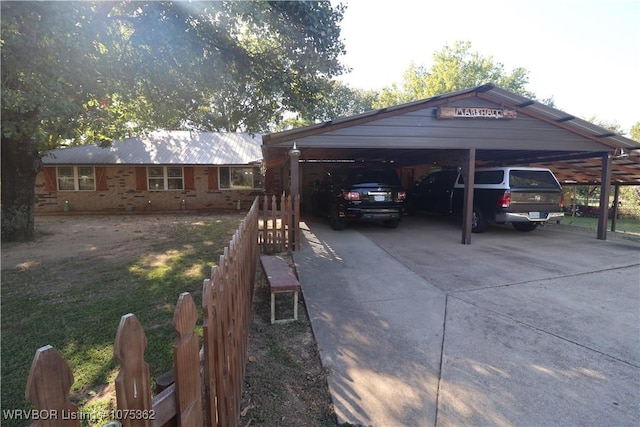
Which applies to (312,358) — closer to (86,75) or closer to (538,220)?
(86,75)

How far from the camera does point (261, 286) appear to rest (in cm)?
573

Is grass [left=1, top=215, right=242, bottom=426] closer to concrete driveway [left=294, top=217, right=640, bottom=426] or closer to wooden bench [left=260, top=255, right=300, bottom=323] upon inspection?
wooden bench [left=260, top=255, right=300, bottom=323]

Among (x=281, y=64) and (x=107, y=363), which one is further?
(x=281, y=64)

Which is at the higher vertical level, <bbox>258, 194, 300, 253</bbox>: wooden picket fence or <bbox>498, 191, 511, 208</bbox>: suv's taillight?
<bbox>498, 191, 511, 208</bbox>: suv's taillight

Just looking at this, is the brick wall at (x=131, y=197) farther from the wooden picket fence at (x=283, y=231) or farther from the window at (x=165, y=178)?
the wooden picket fence at (x=283, y=231)

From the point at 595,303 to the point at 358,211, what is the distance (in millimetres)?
5892

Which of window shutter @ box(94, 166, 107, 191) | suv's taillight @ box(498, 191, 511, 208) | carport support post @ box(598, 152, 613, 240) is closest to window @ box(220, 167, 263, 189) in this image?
window shutter @ box(94, 166, 107, 191)

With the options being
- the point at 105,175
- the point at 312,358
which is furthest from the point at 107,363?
the point at 105,175

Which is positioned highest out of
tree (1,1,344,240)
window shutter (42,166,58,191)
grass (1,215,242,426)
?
tree (1,1,344,240)

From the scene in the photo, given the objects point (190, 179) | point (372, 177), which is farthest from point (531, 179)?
point (190, 179)

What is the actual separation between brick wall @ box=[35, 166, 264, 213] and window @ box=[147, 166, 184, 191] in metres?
0.30

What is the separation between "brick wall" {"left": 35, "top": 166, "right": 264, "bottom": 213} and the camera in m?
17.7

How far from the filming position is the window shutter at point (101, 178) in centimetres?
1775

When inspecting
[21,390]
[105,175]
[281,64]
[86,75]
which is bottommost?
[21,390]
